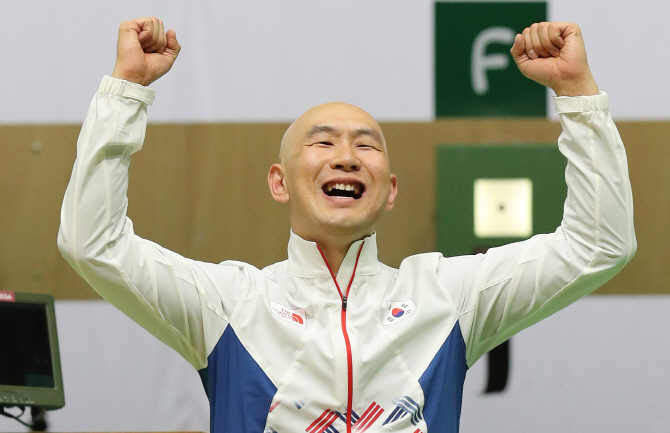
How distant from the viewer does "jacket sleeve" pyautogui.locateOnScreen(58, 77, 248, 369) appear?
123 cm

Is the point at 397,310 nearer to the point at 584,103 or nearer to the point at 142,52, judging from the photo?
the point at 584,103

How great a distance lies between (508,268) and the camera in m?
1.45

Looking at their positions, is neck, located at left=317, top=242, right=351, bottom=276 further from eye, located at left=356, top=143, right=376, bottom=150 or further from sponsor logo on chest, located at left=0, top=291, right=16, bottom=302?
sponsor logo on chest, located at left=0, top=291, right=16, bottom=302

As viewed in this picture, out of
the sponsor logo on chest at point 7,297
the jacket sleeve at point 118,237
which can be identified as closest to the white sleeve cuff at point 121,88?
the jacket sleeve at point 118,237

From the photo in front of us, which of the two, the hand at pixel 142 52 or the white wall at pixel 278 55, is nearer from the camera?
the hand at pixel 142 52

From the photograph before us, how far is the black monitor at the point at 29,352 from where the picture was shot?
185 cm

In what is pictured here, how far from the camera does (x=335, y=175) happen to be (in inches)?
58.0

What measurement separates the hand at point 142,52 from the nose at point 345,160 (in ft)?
1.21

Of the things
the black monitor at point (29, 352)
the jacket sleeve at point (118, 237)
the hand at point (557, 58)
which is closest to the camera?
the jacket sleeve at point (118, 237)

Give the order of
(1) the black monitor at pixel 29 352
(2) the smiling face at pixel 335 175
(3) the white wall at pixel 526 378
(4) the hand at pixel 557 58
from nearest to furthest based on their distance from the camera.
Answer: (4) the hand at pixel 557 58 < (2) the smiling face at pixel 335 175 < (1) the black monitor at pixel 29 352 < (3) the white wall at pixel 526 378

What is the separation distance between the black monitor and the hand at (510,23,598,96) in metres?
1.27

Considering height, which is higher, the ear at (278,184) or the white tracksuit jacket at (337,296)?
the ear at (278,184)

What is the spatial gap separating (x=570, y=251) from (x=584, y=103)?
0.88ft

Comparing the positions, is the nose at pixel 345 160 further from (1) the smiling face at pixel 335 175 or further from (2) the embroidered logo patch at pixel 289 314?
(2) the embroidered logo patch at pixel 289 314
